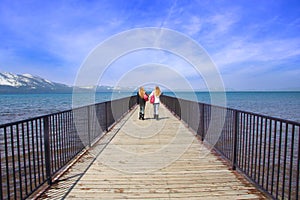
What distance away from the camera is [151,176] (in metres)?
3.85

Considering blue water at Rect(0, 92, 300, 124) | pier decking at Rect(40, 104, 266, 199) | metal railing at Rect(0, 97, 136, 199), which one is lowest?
blue water at Rect(0, 92, 300, 124)

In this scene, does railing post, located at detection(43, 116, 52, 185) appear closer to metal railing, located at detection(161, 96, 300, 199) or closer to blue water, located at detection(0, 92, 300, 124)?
metal railing, located at detection(161, 96, 300, 199)

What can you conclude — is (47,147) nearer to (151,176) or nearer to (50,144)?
(50,144)

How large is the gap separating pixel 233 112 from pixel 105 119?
492 cm

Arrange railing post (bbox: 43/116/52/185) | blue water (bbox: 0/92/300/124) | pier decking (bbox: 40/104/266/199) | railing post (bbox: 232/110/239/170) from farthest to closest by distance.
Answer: blue water (bbox: 0/92/300/124), railing post (bbox: 232/110/239/170), railing post (bbox: 43/116/52/185), pier decking (bbox: 40/104/266/199)

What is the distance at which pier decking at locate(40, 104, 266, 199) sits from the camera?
3193mm

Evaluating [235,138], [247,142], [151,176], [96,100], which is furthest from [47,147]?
[96,100]

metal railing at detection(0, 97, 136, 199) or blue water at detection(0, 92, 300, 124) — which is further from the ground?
metal railing at detection(0, 97, 136, 199)

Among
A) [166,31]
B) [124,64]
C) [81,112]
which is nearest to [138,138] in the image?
[81,112]

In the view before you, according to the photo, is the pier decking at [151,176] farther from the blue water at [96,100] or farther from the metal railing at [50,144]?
the blue water at [96,100]

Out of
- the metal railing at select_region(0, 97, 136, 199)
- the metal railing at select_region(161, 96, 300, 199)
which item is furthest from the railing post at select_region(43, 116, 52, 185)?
the metal railing at select_region(161, 96, 300, 199)

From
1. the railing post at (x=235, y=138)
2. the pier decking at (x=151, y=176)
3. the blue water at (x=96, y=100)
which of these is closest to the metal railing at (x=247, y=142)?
the railing post at (x=235, y=138)

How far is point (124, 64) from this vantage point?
12.7 meters

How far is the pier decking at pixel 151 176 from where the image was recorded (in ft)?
10.5
